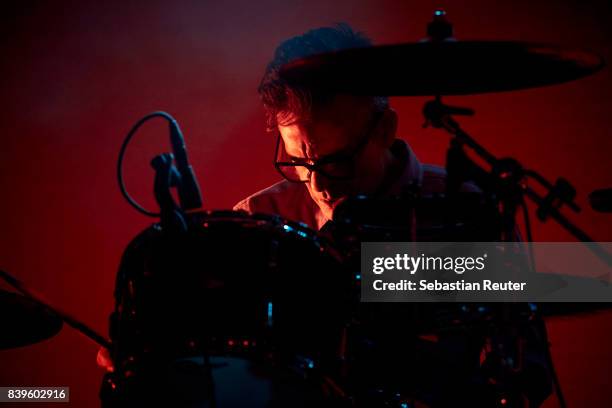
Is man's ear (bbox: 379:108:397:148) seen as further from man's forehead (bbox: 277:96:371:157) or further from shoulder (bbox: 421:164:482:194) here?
shoulder (bbox: 421:164:482:194)

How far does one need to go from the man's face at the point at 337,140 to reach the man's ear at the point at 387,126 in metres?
0.02

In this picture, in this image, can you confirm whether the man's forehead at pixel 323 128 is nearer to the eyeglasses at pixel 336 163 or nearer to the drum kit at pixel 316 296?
the eyeglasses at pixel 336 163

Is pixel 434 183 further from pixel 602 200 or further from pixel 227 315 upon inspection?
pixel 227 315

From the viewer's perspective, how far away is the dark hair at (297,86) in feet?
4.83

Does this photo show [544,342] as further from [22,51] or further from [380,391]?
[22,51]

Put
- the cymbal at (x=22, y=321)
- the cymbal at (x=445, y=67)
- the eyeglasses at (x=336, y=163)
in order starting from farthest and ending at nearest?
the eyeglasses at (x=336, y=163) < the cymbal at (x=22, y=321) < the cymbal at (x=445, y=67)

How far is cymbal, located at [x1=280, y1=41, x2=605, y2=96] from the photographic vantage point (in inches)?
36.2

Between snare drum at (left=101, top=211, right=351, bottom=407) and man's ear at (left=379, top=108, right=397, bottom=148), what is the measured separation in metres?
0.61

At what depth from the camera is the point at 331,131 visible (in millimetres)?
1485

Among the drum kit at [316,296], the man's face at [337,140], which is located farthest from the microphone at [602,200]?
the man's face at [337,140]

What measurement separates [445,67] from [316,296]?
434 millimetres

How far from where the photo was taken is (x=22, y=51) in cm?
233

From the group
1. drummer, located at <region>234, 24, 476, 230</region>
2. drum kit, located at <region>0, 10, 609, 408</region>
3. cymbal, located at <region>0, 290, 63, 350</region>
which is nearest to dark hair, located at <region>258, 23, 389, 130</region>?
drummer, located at <region>234, 24, 476, 230</region>

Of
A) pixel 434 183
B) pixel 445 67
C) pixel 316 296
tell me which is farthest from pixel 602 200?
pixel 434 183
